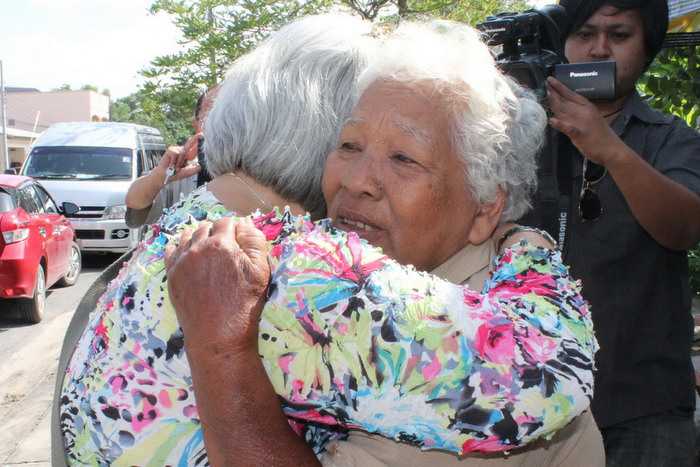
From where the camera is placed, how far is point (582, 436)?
54.8 inches

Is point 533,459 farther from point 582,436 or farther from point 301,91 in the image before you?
point 301,91

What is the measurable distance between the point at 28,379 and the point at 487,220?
594cm

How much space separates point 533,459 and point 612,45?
1714 millimetres

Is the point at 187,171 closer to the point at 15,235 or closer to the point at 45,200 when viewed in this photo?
the point at 15,235

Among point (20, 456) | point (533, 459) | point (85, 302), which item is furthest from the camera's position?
point (20, 456)

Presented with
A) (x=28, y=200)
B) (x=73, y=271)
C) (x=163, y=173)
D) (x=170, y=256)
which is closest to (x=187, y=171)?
(x=163, y=173)

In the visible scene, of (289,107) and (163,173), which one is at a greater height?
(289,107)

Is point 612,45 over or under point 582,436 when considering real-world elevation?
over

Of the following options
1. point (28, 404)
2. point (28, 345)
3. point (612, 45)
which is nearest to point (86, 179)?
point (28, 345)

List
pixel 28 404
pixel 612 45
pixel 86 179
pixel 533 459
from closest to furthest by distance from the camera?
pixel 533 459
pixel 612 45
pixel 28 404
pixel 86 179

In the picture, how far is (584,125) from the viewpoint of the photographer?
2.19 metres

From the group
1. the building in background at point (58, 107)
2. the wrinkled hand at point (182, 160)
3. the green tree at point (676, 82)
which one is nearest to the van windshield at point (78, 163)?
the wrinkled hand at point (182, 160)

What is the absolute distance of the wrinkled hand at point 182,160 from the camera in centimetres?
358

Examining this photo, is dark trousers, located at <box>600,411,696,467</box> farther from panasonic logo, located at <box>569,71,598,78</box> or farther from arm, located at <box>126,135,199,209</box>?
arm, located at <box>126,135,199,209</box>
